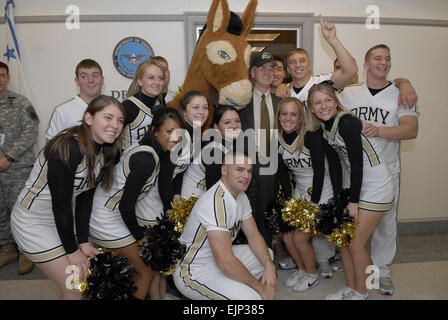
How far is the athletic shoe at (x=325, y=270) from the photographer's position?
9.91 ft

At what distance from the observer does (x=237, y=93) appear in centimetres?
235

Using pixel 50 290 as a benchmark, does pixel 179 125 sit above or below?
above

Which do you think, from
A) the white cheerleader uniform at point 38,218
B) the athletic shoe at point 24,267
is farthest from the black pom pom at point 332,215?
the athletic shoe at point 24,267

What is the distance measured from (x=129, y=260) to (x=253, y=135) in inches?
50.9

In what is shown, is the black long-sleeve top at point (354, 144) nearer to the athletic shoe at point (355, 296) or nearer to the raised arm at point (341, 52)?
the raised arm at point (341, 52)

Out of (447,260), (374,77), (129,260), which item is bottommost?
(447,260)

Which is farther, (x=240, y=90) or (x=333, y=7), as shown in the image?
(x=333, y=7)

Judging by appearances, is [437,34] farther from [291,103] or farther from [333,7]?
[291,103]

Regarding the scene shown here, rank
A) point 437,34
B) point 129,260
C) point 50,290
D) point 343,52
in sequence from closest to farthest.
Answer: point 129,260 < point 343,52 < point 50,290 < point 437,34

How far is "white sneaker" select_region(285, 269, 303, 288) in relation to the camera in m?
2.86

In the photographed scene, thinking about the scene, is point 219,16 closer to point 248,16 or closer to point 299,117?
point 248,16

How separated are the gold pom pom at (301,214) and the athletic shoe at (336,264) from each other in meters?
0.94

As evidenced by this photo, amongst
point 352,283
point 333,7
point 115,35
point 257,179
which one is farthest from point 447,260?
point 115,35

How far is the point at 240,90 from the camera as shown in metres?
2.35
